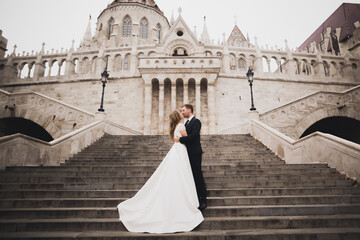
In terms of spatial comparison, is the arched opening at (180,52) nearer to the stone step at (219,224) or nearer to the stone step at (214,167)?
the stone step at (214,167)

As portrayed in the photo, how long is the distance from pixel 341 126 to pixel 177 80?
12.5m

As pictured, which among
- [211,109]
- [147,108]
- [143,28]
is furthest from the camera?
[143,28]

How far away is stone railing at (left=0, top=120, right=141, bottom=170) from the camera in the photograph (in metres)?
6.51

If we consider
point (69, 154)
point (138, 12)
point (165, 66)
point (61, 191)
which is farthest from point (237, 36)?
point (61, 191)

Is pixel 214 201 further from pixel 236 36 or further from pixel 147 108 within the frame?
pixel 236 36

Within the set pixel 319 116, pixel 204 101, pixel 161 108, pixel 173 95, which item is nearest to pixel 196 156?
pixel 319 116

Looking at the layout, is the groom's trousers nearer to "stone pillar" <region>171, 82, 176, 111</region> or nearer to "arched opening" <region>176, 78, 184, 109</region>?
"stone pillar" <region>171, 82, 176, 111</region>

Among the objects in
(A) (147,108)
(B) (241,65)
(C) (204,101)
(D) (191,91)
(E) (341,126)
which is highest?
(B) (241,65)

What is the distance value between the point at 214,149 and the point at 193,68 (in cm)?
1012

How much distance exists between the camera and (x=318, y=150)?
671cm

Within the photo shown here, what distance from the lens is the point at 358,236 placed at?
9.87ft

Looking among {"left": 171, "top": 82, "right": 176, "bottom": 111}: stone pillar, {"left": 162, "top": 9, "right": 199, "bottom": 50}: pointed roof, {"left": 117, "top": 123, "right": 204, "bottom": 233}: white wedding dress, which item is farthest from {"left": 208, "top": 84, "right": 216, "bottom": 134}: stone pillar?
{"left": 117, "top": 123, "right": 204, "bottom": 233}: white wedding dress

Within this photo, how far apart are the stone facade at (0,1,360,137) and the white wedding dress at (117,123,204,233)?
1305cm

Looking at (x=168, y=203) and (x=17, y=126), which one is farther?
(x=17, y=126)
